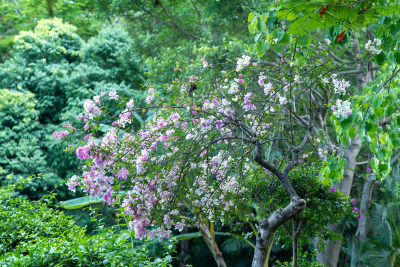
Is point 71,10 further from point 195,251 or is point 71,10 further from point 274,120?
point 274,120

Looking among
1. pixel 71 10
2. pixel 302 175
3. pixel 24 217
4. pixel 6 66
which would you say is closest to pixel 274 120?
pixel 302 175

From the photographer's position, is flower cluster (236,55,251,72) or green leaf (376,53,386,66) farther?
flower cluster (236,55,251,72)

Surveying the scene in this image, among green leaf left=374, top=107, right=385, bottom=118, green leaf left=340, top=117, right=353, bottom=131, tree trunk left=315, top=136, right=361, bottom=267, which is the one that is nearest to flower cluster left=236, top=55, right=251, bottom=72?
green leaf left=340, top=117, right=353, bottom=131

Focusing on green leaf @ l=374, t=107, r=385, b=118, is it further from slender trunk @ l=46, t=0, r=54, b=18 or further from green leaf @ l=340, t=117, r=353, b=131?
slender trunk @ l=46, t=0, r=54, b=18

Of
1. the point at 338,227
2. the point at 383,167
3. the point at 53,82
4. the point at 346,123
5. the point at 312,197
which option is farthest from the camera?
the point at 53,82

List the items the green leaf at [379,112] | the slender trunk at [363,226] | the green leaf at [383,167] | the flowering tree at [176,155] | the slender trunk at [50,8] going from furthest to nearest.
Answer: the slender trunk at [50,8] < the slender trunk at [363,226] < the flowering tree at [176,155] < the green leaf at [383,167] < the green leaf at [379,112]

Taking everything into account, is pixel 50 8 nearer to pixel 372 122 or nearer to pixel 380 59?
pixel 380 59

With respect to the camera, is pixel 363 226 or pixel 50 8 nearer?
pixel 363 226

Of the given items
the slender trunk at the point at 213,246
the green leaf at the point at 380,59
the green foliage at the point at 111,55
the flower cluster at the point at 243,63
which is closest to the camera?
the green leaf at the point at 380,59

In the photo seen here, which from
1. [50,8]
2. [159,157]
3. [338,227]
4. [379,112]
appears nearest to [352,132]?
[379,112]

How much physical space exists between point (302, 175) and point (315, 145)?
0.45m

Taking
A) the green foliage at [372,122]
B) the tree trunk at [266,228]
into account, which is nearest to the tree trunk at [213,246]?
the tree trunk at [266,228]

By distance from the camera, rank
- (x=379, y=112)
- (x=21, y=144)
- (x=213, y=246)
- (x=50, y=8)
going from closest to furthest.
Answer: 1. (x=379, y=112)
2. (x=213, y=246)
3. (x=21, y=144)
4. (x=50, y=8)

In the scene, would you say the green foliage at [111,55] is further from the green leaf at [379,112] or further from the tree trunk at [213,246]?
the green leaf at [379,112]
